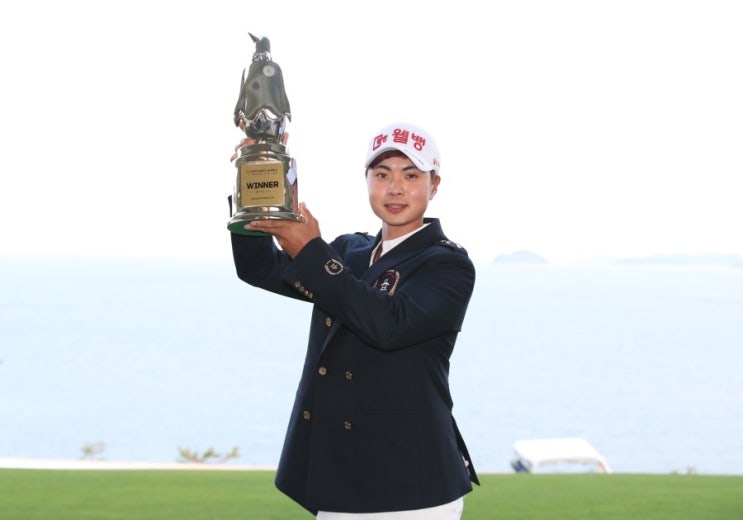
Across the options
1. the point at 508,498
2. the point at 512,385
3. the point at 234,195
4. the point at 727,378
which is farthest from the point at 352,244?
the point at 727,378

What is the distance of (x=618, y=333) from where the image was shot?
102 meters

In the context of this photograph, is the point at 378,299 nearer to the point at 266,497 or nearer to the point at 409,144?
the point at 409,144

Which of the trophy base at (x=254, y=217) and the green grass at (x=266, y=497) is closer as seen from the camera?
the trophy base at (x=254, y=217)

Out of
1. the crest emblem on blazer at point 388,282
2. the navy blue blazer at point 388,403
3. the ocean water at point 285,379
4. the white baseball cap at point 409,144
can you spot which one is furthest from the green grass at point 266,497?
the ocean water at point 285,379

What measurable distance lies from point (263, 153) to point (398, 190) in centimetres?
30

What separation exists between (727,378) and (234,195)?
85301 millimetres

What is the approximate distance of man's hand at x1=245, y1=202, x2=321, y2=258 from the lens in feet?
6.77

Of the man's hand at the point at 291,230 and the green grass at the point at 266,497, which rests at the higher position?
the man's hand at the point at 291,230

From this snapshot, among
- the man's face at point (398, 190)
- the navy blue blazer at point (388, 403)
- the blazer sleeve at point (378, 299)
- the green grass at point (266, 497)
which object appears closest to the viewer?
the blazer sleeve at point (378, 299)

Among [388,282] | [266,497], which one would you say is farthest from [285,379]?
[388,282]

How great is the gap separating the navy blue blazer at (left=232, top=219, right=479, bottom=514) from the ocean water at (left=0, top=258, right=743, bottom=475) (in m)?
21.7

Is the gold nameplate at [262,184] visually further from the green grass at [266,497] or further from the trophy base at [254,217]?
the green grass at [266,497]

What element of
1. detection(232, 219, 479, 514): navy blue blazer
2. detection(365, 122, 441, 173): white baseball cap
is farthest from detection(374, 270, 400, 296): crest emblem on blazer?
detection(365, 122, 441, 173): white baseball cap

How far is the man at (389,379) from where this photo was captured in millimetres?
2094
